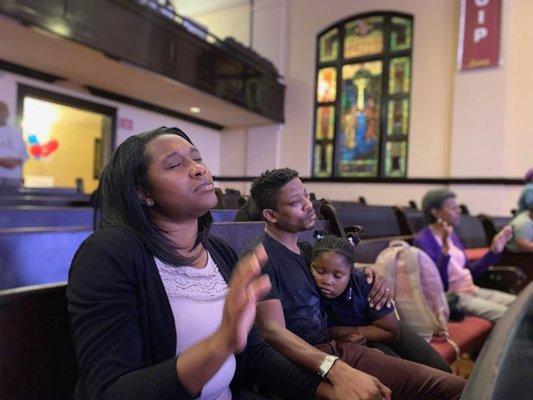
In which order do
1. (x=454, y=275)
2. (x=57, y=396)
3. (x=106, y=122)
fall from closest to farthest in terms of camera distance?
1. (x=57, y=396)
2. (x=454, y=275)
3. (x=106, y=122)

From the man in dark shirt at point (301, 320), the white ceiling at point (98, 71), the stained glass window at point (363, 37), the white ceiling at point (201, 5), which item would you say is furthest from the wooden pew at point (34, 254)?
the white ceiling at point (201, 5)

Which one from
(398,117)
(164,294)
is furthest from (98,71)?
(164,294)

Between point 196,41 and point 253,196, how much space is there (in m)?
5.28

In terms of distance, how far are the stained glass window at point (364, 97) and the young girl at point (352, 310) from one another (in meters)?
6.35

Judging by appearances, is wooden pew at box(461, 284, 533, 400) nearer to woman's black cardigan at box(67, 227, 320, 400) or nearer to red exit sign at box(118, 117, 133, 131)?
woman's black cardigan at box(67, 227, 320, 400)

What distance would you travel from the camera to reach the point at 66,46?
4812 mm

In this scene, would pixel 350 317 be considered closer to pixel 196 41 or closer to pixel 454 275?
pixel 454 275

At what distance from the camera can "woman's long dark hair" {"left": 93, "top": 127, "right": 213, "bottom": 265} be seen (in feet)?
3.22

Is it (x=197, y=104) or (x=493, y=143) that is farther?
(x=197, y=104)

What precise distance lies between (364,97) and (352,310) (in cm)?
699

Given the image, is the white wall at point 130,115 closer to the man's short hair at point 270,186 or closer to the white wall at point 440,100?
the white wall at point 440,100

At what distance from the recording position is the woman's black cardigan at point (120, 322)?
80 cm

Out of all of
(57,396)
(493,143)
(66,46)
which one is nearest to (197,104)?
(66,46)

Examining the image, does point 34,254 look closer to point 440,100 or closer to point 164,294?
point 164,294
